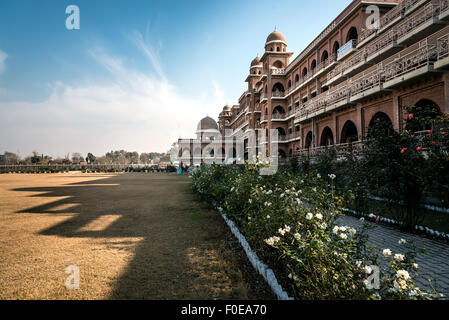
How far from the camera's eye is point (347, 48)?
60.5 ft

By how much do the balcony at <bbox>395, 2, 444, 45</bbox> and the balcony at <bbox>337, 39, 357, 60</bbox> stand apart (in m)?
4.07

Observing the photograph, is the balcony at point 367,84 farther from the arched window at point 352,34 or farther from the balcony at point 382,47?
the arched window at point 352,34

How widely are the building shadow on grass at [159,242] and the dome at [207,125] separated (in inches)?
2268

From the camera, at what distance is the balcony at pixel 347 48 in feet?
59.1

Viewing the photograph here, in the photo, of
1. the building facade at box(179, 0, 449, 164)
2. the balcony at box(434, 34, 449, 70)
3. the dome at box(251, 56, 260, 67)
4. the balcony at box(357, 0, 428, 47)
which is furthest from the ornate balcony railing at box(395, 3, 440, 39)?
the dome at box(251, 56, 260, 67)

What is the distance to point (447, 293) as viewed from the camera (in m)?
3.01

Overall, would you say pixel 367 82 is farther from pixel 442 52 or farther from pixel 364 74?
pixel 442 52

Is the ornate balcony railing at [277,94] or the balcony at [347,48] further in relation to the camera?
the ornate balcony railing at [277,94]

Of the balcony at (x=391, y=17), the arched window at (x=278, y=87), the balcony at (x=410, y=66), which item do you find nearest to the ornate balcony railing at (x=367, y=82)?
the balcony at (x=410, y=66)

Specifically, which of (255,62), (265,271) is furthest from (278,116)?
(265,271)

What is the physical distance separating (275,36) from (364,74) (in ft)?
67.4

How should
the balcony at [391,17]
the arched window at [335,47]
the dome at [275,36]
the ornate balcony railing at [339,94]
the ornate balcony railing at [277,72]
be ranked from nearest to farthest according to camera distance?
1. the balcony at [391,17]
2. the ornate balcony railing at [339,94]
3. the arched window at [335,47]
4. the ornate balcony railing at [277,72]
5. the dome at [275,36]

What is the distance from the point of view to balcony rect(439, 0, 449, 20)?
11086 millimetres
